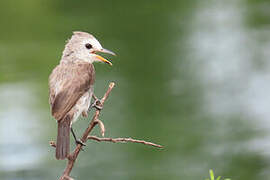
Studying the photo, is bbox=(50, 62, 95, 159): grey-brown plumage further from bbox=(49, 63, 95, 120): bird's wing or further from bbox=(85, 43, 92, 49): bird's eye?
bbox=(85, 43, 92, 49): bird's eye

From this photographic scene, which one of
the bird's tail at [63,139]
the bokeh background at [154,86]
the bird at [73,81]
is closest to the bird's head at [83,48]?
the bird at [73,81]

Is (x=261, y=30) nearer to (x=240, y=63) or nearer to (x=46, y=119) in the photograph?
(x=240, y=63)

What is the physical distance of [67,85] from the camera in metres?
3.71

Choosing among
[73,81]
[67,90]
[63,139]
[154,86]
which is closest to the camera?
[63,139]

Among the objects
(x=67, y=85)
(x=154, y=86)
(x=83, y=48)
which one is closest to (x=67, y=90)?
(x=67, y=85)

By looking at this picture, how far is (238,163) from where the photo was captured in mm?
8359

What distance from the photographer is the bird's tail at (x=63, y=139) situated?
3330 millimetres

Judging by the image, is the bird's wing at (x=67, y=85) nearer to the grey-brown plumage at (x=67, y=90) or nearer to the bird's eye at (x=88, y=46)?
the grey-brown plumage at (x=67, y=90)

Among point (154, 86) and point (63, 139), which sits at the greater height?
point (154, 86)

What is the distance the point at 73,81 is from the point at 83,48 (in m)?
0.19

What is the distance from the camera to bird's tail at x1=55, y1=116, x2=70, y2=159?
3.33 metres

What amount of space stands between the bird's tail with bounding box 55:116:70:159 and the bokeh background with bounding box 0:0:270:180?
15.0ft

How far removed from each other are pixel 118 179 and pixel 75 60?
4525 mm

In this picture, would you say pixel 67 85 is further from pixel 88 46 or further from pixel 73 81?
pixel 88 46
